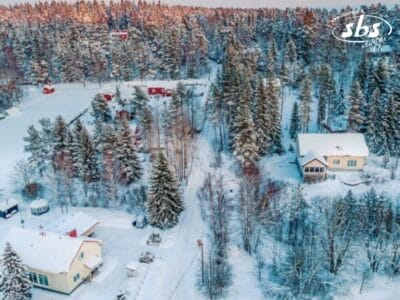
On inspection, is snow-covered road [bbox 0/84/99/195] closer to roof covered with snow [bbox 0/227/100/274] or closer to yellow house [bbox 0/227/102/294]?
roof covered with snow [bbox 0/227/100/274]

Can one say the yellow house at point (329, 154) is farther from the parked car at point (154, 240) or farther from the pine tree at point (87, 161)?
the pine tree at point (87, 161)

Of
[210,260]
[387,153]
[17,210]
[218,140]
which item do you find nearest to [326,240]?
[210,260]

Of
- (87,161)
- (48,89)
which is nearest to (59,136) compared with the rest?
(87,161)

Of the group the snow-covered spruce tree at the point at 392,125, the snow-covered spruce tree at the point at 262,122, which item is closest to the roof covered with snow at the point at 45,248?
the snow-covered spruce tree at the point at 262,122

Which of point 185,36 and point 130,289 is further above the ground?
point 185,36

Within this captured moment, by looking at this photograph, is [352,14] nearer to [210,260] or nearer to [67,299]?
[210,260]

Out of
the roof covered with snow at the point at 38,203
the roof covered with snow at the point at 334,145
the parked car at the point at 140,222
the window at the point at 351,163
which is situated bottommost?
the parked car at the point at 140,222
